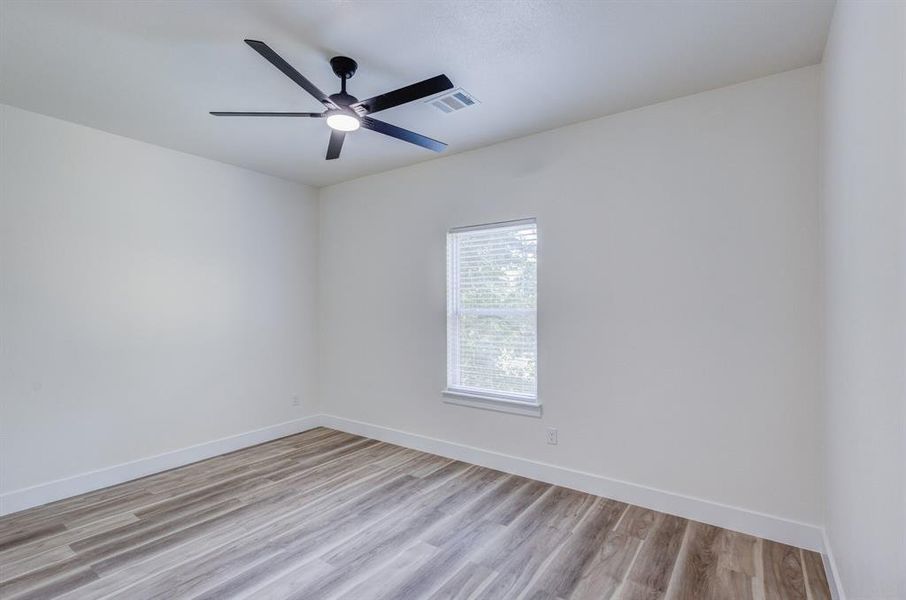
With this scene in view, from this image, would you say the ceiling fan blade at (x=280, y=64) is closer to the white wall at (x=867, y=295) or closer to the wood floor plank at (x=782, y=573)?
the white wall at (x=867, y=295)

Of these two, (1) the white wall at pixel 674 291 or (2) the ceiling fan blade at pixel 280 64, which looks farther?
(1) the white wall at pixel 674 291

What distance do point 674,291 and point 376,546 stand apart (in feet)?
8.05

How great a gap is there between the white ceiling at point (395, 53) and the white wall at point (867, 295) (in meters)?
0.48

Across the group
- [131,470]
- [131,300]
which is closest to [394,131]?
[131,300]

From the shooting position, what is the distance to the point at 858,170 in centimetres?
154

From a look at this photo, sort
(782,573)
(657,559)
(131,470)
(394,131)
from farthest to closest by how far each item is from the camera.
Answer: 1. (131,470)
2. (394,131)
3. (657,559)
4. (782,573)

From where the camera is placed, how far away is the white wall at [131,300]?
9.91 feet

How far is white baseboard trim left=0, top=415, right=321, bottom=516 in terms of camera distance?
2980mm

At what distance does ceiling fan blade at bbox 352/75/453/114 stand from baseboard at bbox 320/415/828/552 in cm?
276

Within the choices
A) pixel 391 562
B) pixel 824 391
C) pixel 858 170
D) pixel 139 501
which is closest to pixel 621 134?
pixel 858 170

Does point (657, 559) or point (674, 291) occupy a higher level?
point (674, 291)

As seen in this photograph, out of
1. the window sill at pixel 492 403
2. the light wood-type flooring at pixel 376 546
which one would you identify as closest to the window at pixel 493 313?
the window sill at pixel 492 403

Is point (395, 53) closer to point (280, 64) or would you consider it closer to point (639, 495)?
point (280, 64)

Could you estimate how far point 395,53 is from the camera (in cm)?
236
